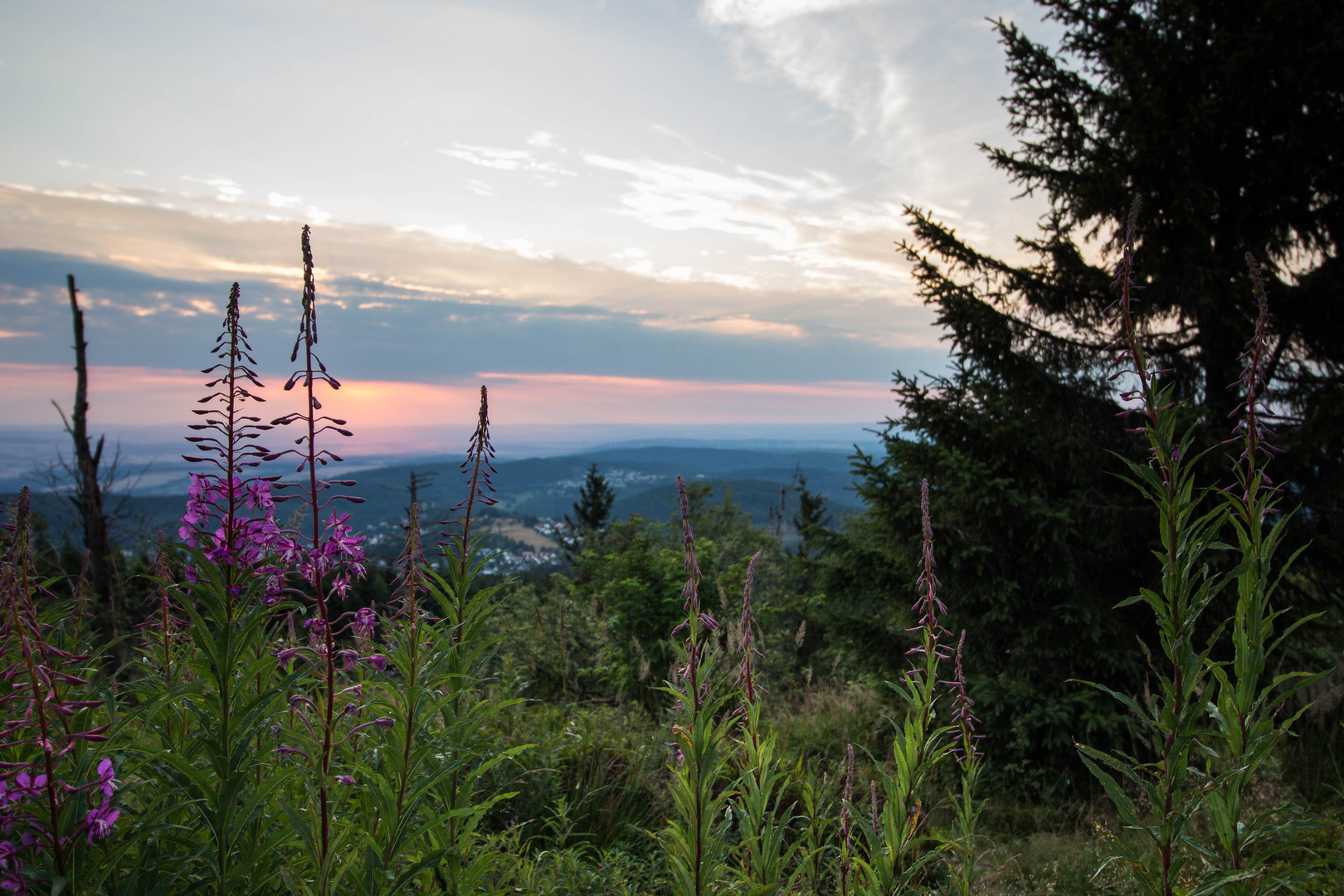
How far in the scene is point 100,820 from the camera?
1335 millimetres

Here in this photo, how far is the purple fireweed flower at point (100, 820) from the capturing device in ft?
4.38

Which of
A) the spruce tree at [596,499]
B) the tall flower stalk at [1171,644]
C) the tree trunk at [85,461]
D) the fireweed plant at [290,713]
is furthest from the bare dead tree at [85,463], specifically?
the spruce tree at [596,499]

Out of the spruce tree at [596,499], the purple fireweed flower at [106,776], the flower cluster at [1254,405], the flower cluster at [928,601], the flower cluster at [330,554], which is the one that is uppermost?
the flower cluster at [1254,405]

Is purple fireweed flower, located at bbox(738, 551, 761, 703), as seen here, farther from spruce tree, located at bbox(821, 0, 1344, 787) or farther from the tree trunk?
the tree trunk

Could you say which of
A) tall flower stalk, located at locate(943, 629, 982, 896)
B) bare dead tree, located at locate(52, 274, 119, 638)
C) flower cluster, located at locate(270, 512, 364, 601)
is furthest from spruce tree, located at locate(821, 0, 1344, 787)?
bare dead tree, located at locate(52, 274, 119, 638)

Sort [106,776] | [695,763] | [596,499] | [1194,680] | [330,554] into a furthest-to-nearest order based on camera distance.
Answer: [596,499], [330,554], [695,763], [1194,680], [106,776]

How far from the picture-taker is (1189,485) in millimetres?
1552

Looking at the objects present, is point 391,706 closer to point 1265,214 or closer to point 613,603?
point 613,603

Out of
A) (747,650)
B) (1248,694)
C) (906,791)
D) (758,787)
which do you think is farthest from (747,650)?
(1248,694)

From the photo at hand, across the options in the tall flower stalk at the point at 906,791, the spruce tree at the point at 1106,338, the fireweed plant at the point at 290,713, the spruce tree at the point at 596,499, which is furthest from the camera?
the spruce tree at the point at 596,499

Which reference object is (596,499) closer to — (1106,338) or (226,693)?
(1106,338)

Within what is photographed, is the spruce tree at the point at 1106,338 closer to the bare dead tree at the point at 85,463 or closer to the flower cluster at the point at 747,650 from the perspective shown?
the flower cluster at the point at 747,650

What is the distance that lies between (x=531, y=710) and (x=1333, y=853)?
206 inches

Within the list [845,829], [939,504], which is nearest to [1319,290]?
[939,504]
